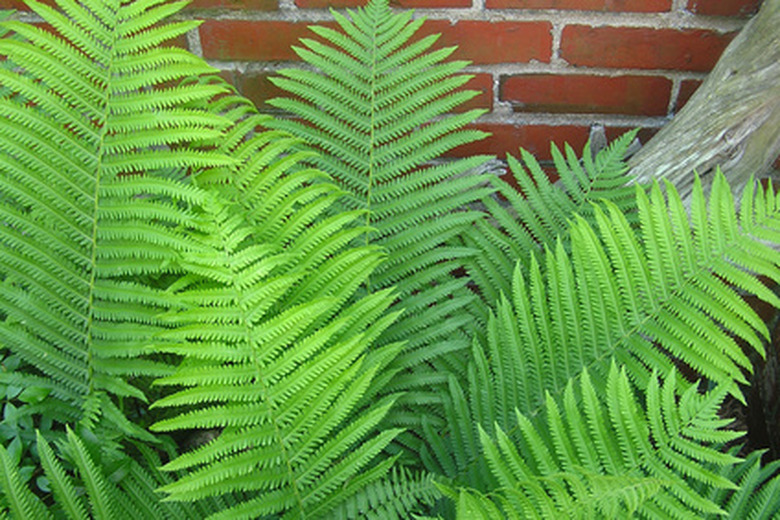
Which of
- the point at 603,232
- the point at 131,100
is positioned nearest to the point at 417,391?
the point at 603,232

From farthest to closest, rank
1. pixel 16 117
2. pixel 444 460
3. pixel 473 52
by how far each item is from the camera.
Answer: pixel 473 52, pixel 444 460, pixel 16 117

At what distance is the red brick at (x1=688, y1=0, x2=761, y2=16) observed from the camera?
4.73 feet

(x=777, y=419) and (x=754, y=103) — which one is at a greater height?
(x=754, y=103)

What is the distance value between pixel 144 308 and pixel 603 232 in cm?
78

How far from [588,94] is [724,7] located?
33 cm

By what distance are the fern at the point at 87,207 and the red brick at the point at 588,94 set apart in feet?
2.67

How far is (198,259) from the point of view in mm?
947

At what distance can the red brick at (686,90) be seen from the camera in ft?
5.16

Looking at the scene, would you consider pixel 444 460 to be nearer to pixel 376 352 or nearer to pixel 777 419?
pixel 376 352

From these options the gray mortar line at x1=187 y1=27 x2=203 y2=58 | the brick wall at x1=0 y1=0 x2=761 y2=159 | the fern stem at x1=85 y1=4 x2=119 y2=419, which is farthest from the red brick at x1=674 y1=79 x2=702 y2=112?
the fern stem at x1=85 y1=4 x2=119 y2=419

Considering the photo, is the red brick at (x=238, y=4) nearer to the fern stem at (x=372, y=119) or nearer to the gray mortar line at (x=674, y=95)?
the fern stem at (x=372, y=119)

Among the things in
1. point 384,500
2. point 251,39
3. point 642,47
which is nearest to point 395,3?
point 251,39

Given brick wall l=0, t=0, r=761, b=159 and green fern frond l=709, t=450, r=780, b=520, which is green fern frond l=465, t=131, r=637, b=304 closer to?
brick wall l=0, t=0, r=761, b=159

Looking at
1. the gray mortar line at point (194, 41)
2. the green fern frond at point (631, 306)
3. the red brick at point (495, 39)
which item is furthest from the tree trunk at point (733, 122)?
the gray mortar line at point (194, 41)
